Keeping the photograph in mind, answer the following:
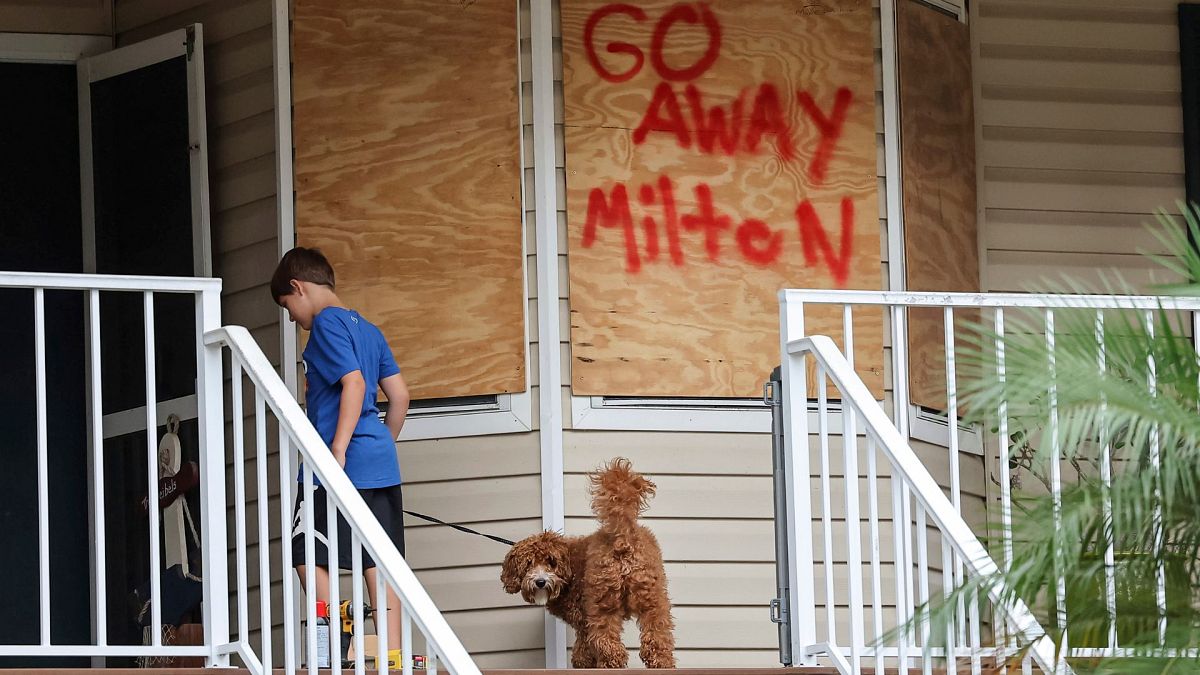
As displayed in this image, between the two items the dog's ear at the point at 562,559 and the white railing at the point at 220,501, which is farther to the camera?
the dog's ear at the point at 562,559

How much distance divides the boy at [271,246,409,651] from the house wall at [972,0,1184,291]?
9.74 feet

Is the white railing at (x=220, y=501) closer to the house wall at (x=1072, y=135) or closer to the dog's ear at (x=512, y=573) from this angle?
the dog's ear at (x=512, y=573)

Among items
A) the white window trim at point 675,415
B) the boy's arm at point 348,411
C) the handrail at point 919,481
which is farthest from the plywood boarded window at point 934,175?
the boy's arm at point 348,411

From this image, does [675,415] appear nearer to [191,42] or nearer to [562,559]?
[562,559]

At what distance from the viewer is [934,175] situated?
21.9ft

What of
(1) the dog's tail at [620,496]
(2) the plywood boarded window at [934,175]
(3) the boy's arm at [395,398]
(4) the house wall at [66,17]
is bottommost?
(1) the dog's tail at [620,496]

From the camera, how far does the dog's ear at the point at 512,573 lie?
5457 millimetres

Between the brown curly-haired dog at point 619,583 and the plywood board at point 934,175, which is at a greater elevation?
the plywood board at point 934,175

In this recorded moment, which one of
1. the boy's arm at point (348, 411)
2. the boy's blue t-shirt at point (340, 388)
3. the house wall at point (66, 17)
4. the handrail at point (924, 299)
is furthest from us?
the house wall at point (66, 17)

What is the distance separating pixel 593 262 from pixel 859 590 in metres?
2.12

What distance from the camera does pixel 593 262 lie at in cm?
607

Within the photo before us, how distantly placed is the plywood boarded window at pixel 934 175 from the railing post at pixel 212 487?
9.01 feet

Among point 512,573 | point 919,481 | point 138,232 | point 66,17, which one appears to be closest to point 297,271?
point 512,573

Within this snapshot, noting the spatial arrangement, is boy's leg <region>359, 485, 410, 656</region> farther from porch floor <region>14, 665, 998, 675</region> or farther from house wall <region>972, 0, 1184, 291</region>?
house wall <region>972, 0, 1184, 291</region>
